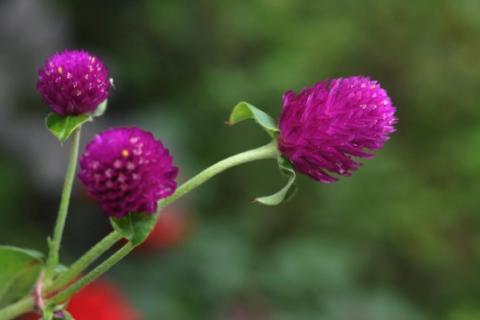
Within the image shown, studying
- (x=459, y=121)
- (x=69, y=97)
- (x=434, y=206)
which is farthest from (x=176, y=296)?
(x=69, y=97)

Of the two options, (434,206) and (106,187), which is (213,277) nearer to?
(434,206)

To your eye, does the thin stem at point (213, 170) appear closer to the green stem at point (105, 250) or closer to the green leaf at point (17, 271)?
the green stem at point (105, 250)

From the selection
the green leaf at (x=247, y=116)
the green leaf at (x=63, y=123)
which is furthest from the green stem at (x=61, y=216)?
the green leaf at (x=247, y=116)

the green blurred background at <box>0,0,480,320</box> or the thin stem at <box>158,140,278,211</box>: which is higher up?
the thin stem at <box>158,140,278,211</box>

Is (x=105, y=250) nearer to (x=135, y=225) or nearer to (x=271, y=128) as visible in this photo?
(x=135, y=225)

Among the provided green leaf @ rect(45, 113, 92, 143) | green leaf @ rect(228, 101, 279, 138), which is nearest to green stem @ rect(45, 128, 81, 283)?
green leaf @ rect(45, 113, 92, 143)

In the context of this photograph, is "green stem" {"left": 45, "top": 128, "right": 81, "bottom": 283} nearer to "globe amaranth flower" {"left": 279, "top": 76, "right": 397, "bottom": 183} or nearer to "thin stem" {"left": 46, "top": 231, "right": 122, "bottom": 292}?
"thin stem" {"left": 46, "top": 231, "right": 122, "bottom": 292}
